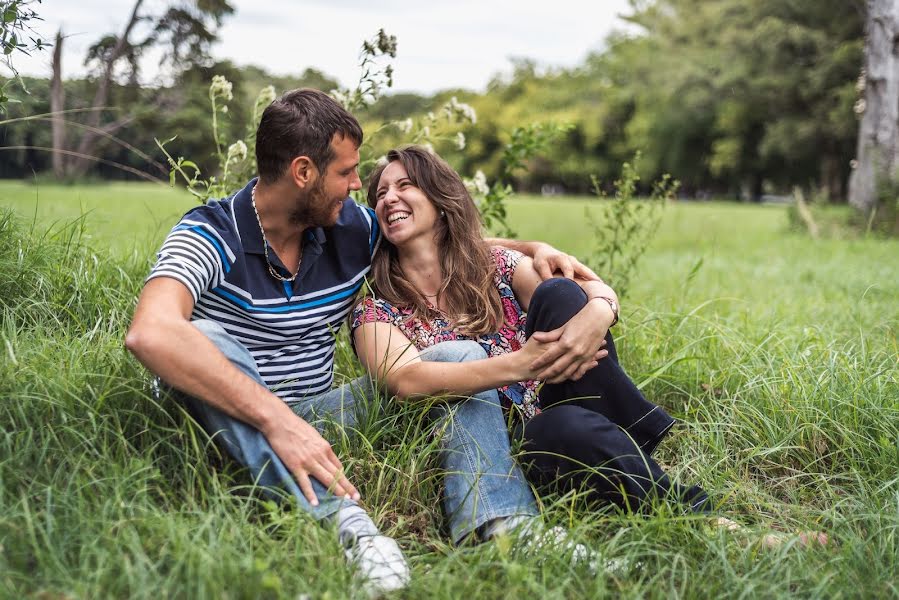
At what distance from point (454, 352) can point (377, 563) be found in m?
0.80

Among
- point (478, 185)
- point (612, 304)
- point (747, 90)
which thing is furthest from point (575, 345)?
point (747, 90)

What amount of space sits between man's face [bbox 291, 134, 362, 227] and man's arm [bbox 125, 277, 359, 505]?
0.55 meters

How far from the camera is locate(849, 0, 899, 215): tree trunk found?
979 centimetres

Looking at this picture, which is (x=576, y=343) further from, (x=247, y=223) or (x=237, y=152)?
(x=237, y=152)

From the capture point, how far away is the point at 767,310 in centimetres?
490

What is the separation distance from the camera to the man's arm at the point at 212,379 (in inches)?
79.2

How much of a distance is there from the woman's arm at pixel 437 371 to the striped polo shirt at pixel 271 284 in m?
0.23

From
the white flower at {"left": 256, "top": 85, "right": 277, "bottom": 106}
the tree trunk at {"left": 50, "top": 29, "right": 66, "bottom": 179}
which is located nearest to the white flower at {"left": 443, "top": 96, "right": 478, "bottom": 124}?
the white flower at {"left": 256, "top": 85, "right": 277, "bottom": 106}

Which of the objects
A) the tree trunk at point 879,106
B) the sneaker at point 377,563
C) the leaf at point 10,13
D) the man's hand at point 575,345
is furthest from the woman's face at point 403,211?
the tree trunk at point 879,106

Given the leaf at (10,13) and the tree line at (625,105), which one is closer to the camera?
the leaf at (10,13)

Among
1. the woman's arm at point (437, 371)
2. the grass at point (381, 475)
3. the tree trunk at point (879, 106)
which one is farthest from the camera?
the tree trunk at point (879, 106)

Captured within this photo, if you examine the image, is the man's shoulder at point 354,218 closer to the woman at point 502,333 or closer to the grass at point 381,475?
the woman at point 502,333

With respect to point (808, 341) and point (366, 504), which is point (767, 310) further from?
point (366, 504)

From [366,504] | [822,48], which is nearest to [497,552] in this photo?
[366,504]
